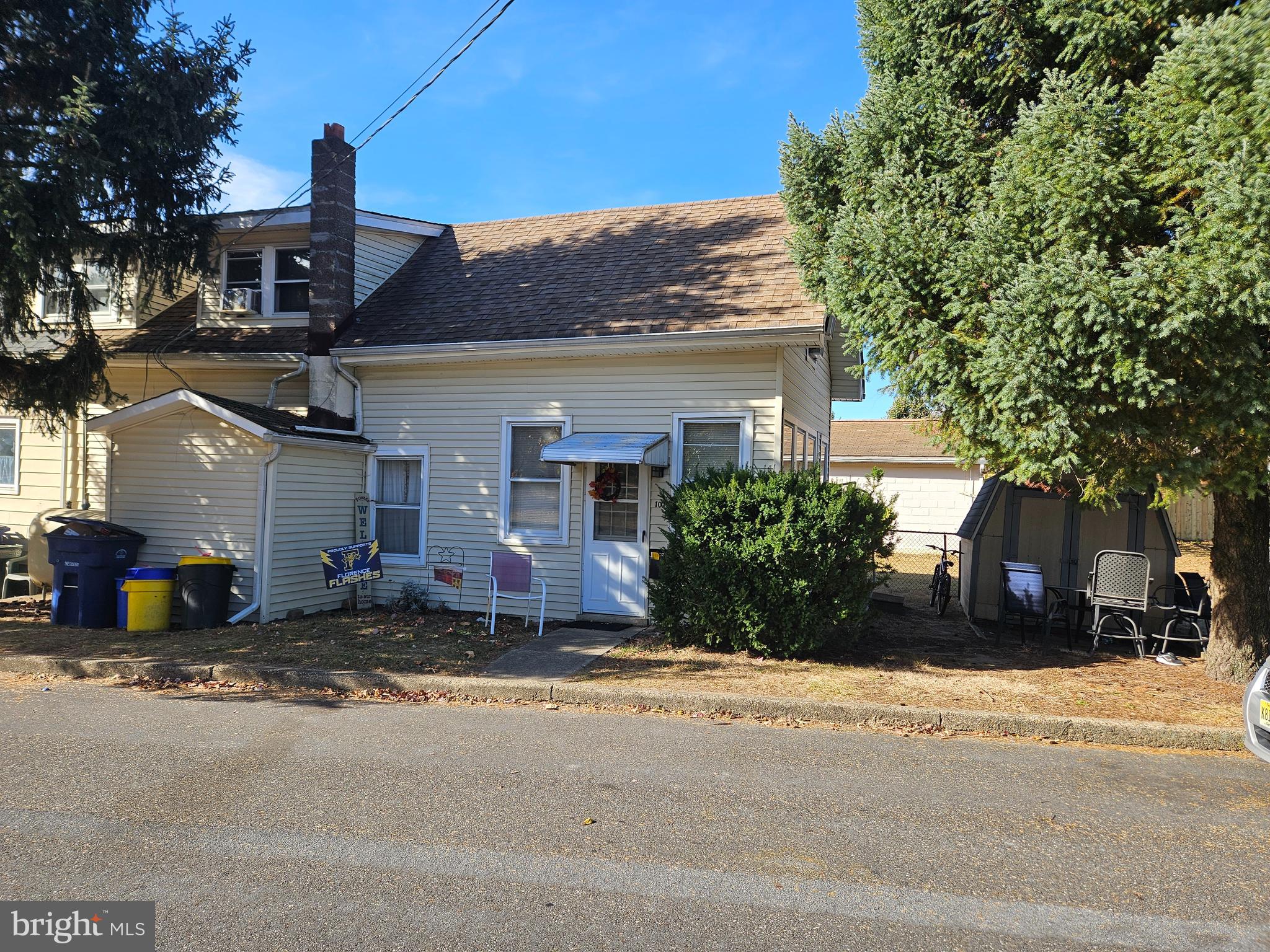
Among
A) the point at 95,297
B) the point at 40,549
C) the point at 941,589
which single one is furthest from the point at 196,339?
the point at 941,589

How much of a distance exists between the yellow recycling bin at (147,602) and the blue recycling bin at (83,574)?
1.89ft

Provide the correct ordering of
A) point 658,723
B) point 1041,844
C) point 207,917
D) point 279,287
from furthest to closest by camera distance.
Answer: point 279,287 < point 658,723 < point 1041,844 < point 207,917

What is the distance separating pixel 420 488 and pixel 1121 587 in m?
9.12

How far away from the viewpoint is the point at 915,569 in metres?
21.1

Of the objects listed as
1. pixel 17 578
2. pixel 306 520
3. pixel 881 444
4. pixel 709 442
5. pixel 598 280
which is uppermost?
pixel 598 280

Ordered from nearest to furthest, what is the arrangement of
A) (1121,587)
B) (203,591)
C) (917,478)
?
(1121,587) → (203,591) → (917,478)

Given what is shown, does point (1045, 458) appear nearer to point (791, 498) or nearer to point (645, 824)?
point (791, 498)

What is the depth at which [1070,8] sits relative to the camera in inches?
292

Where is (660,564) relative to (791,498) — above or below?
below

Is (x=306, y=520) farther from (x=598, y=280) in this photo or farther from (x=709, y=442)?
(x=709, y=442)

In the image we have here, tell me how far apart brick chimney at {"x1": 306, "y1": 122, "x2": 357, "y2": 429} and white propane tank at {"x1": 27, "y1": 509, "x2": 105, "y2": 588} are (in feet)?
13.6

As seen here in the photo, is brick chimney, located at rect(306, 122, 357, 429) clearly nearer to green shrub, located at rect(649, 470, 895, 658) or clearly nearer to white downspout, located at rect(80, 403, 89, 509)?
white downspout, located at rect(80, 403, 89, 509)

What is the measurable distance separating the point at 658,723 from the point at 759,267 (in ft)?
23.1

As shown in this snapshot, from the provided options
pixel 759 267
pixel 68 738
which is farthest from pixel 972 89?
pixel 68 738
